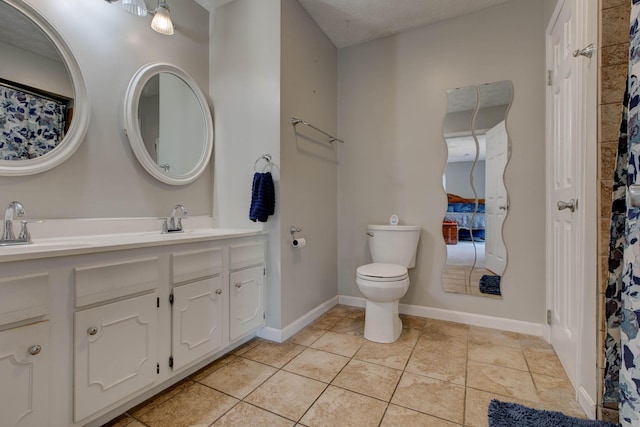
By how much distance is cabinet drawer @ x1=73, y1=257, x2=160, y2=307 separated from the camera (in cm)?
110

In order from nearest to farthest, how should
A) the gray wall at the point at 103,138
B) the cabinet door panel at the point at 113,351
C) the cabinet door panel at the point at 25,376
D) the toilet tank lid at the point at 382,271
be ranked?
the cabinet door panel at the point at 25,376, the cabinet door panel at the point at 113,351, the gray wall at the point at 103,138, the toilet tank lid at the point at 382,271

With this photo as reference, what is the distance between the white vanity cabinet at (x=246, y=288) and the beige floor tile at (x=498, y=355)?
1387 mm

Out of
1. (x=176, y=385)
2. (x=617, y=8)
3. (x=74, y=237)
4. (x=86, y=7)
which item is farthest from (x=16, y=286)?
(x=617, y=8)

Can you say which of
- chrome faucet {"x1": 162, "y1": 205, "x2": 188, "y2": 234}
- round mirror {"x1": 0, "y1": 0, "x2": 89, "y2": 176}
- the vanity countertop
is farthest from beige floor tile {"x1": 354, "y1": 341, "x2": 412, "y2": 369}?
round mirror {"x1": 0, "y1": 0, "x2": 89, "y2": 176}

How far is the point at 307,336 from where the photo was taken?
210 cm

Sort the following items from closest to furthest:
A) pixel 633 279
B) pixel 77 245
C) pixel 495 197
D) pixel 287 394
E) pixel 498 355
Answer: pixel 633 279 < pixel 77 245 < pixel 287 394 < pixel 498 355 < pixel 495 197

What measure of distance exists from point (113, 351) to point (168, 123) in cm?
143

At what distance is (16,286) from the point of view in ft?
3.11

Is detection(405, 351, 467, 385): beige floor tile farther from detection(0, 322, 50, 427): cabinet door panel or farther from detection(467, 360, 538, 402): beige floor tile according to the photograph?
detection(0, 322, 50, 427): cabinet door panel

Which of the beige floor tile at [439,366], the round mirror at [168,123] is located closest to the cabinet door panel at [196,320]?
the round mirror at [168,123]

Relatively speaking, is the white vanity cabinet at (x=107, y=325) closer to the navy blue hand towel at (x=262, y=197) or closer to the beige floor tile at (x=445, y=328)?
the navy blue hand towel at (x=262, y=197)

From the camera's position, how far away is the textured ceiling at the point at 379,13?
2.19 m

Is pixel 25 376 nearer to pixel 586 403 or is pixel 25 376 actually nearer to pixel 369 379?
pixel 369 379

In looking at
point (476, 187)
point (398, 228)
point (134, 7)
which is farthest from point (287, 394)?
point (134, 7)
